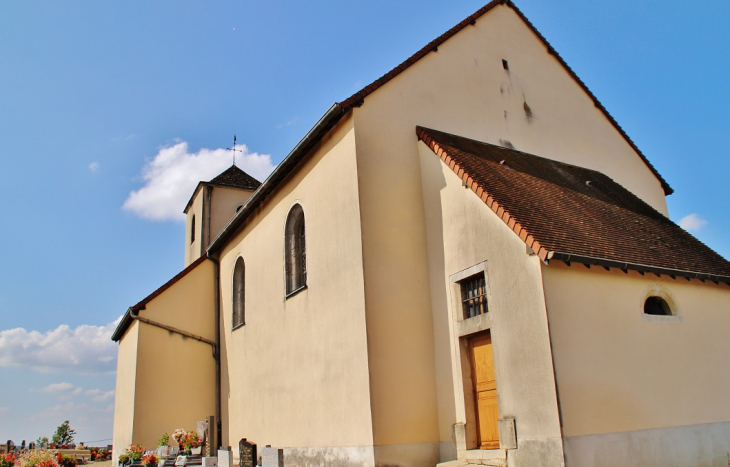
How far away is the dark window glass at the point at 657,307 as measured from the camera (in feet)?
33.7

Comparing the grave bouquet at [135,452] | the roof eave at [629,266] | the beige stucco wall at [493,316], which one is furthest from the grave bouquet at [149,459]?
the roof eave at [629,266]

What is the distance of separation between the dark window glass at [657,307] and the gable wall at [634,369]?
0.53 feet

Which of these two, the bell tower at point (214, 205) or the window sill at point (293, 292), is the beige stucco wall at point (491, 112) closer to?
the window sill at point (293, 292)

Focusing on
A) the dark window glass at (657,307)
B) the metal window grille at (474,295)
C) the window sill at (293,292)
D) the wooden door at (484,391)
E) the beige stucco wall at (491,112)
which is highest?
the beige stucco wall at (491,112)

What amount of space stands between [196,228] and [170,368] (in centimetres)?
836

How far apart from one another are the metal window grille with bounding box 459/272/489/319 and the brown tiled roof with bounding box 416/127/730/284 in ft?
4.52

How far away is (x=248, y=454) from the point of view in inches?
538

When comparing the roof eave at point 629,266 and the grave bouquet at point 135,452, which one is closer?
the roof eave at point 629,266

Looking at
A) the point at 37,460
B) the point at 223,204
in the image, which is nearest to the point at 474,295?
the point at 37,460

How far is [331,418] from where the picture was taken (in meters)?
11.7

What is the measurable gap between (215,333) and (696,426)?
14509mm

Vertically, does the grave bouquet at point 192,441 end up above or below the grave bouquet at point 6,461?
above

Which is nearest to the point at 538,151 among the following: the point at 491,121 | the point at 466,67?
the point at 491,121

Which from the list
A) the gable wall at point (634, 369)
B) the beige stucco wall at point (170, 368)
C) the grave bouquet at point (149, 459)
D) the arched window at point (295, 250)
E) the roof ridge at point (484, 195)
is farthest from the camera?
the beige stucco wall at point (170, 368)
